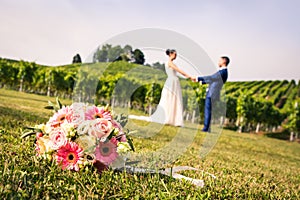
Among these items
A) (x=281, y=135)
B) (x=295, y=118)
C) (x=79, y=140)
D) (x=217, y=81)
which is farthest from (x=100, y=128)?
(x=281, y=135)

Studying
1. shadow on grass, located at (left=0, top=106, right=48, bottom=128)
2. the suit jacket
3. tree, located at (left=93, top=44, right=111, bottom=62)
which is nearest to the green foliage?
the suit jacket

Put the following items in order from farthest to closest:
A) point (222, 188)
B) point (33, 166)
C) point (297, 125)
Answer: point (297, 125) → point (222, 188) → point (33, 166)

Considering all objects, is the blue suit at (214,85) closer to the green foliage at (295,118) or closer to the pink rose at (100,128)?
the pink rose at (100,128)

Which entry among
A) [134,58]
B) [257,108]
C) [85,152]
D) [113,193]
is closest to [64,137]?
[85,152]

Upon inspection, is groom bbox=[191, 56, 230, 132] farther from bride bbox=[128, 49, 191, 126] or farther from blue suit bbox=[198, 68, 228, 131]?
bride bbox=[128, 49, 191, 126]

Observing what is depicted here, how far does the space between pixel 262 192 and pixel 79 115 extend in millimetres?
1785

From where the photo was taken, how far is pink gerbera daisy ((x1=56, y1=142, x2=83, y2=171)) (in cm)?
248

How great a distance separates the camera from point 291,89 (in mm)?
72438

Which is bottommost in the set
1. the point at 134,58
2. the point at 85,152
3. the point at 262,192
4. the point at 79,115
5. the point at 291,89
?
the point at 262,192

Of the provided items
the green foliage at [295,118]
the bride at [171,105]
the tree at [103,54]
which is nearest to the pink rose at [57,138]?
the tree at [103,54]

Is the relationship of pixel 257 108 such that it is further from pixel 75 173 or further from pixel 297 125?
pixel 75 173

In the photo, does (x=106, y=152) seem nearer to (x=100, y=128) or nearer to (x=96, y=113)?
(x=100, y=128)

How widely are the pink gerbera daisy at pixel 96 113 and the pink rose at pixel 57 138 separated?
29cm

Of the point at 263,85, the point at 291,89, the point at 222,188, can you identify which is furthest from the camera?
the point at 263,85
